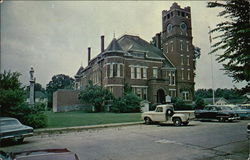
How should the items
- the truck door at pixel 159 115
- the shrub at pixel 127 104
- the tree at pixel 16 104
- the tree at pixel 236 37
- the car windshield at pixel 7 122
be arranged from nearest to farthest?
the tree at pixel 236 37, the car windshield at pixel 7 122, the tree at pixel 16 104, the truck door at pixel 159 115, the shrub at pixel 127 104

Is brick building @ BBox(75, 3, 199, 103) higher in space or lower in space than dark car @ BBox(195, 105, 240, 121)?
higher

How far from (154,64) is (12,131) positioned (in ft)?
107

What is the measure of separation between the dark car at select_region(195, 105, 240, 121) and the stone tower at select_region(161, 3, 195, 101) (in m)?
21.8

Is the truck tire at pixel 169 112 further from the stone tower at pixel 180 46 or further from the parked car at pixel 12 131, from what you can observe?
the stone tower at pixel 180 46

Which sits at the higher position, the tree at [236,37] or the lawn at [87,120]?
the tree at [236,37]

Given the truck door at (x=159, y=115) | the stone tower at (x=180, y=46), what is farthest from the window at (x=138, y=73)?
the truck door at (x=159, y=115)

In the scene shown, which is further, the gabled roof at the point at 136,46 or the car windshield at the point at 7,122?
the gabled roof at the point at 136,46

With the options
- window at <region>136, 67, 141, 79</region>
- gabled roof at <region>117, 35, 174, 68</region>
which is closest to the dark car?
window at <region>136, 67, 141, 79</region>

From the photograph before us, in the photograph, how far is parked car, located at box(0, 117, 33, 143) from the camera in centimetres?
1032

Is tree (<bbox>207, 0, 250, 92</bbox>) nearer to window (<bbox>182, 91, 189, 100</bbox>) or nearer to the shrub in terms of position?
the shrub

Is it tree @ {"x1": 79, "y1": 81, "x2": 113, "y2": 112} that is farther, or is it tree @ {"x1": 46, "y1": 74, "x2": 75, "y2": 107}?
tree @ {"x1": 46, "y1": 74, "x2": 75, "y2": 107}

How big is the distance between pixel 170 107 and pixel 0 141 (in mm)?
12383

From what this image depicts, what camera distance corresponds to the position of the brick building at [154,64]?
35906 millimetres

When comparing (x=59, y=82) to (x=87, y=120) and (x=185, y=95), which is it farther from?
(x=87, y=120)
